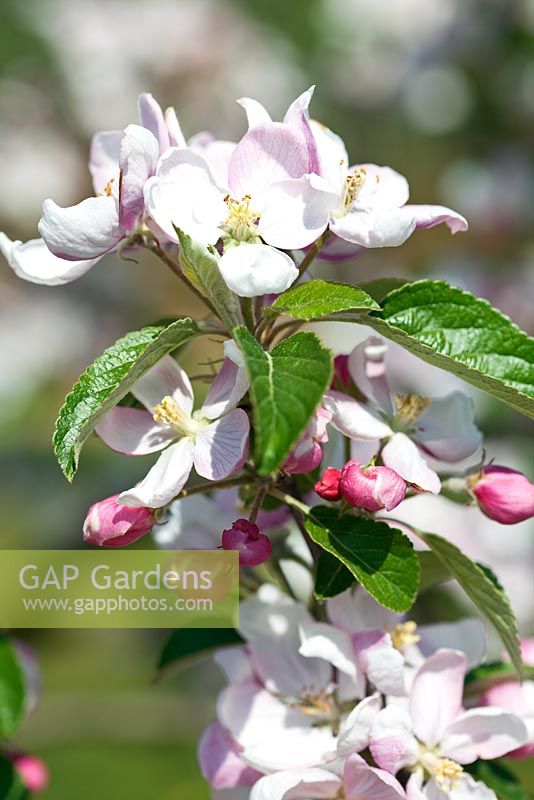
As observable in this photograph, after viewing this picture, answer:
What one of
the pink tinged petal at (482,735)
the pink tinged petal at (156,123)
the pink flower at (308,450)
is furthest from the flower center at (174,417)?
the pink tinged petal at (482,735)

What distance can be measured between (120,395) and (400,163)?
3.38m

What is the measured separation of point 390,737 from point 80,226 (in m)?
0.47

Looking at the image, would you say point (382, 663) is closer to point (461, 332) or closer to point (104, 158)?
point (461, 332)

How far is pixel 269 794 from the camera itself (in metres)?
0.80

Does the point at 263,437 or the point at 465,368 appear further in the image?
the point at 465,368

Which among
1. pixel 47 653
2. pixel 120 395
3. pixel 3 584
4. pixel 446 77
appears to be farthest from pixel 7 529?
pixel 120 395

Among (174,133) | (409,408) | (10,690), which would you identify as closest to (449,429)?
(409,408)

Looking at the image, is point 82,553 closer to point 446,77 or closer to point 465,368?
point 465,368

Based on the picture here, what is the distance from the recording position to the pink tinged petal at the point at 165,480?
31.4 inches

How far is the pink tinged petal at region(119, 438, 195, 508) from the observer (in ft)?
2.62

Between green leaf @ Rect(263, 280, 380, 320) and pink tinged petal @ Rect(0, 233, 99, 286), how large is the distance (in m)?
0.19

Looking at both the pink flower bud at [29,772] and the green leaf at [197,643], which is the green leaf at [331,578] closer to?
the green leaf at [197,643]

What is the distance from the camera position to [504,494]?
0.89m

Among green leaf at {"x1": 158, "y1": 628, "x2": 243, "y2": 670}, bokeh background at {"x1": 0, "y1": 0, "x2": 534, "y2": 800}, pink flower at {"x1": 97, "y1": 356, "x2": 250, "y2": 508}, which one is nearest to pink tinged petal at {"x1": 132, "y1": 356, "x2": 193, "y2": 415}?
pink flower at {"x1": 97, "y1": 356, "x2": 250, "y2": 508}
